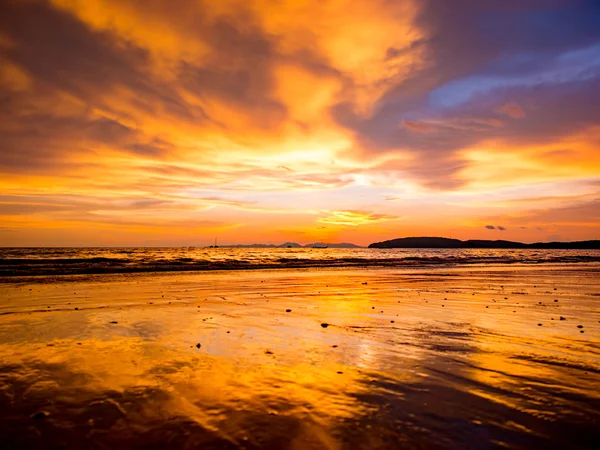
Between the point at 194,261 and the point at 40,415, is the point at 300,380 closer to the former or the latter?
the point at 40,415

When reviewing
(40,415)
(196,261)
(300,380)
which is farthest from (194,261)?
(40,415)

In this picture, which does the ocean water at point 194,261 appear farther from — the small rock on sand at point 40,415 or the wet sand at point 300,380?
the small rock on sand at point 40,415

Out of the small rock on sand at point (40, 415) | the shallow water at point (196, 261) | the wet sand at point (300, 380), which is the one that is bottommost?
the small rock on sand at point (40, 415)

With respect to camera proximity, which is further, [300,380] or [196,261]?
[196,261]

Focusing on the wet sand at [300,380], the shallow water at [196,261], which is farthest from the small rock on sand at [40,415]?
the shallow water at [196,261]

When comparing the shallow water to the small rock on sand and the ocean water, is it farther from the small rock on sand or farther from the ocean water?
the small rock on sand

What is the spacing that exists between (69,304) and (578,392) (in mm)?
14686

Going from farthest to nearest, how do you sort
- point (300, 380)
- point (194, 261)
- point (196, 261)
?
1. point (196, 261)
2. point (194, 261)
3. point (300, 380)

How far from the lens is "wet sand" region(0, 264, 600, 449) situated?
4.15 meters

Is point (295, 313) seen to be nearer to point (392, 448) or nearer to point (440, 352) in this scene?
point (440, 352)

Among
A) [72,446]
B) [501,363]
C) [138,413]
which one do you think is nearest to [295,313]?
[501,363]

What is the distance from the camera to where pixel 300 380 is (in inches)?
226

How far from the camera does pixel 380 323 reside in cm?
1003

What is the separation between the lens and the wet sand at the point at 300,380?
4.15 meters
